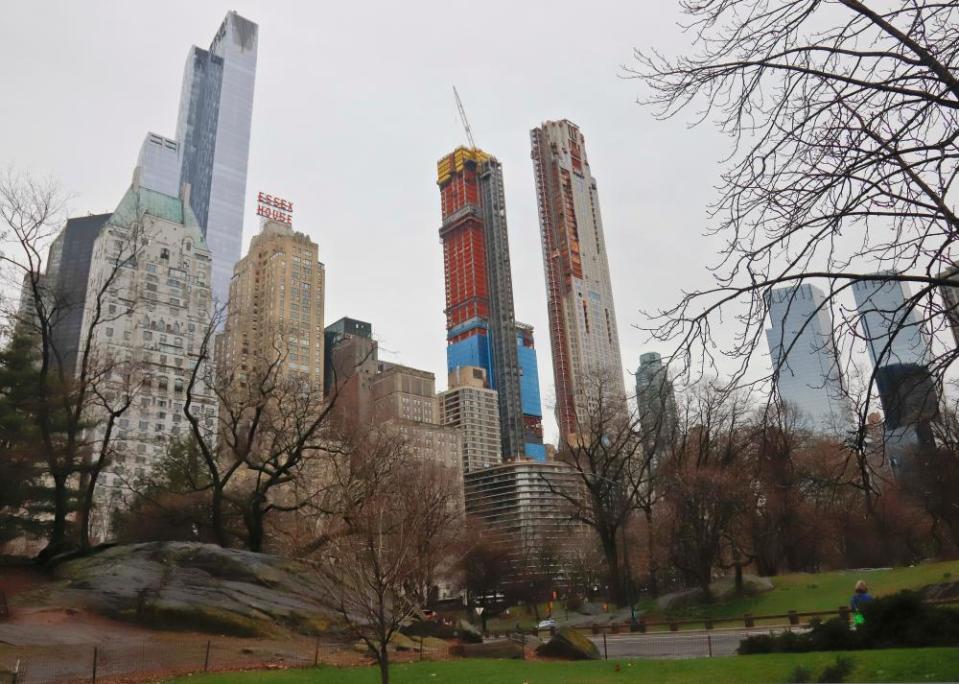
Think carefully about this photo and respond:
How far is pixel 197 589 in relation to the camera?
866 inches

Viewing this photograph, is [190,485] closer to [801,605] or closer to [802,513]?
[801,605]

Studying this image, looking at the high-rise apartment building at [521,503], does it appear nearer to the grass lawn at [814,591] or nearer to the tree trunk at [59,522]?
the grass lawn at [814,591]

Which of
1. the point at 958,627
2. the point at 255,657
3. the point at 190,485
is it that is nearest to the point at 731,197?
the point at 958,627

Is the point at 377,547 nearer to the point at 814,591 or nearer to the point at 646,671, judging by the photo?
the point at 646,671

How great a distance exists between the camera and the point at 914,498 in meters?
45.9

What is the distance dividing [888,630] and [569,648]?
9462 mm

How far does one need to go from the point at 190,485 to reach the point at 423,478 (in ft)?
46.8

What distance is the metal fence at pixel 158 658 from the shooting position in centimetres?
1489

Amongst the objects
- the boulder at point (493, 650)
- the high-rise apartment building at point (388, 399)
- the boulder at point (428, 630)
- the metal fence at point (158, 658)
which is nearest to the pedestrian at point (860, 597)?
the boulder at point (493, 650)

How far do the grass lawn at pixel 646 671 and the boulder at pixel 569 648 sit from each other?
214cm

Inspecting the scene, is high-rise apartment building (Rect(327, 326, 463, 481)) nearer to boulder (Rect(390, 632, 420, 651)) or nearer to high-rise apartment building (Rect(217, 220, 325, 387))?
high-rise apartment building (Rect(217, 220, 325, 387))

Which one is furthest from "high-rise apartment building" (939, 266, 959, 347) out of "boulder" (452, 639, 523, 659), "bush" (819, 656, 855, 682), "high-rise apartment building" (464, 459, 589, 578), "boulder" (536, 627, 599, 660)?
"high-rise apartment building" (464, 459, 589, 578)

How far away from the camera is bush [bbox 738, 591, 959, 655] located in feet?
44.5

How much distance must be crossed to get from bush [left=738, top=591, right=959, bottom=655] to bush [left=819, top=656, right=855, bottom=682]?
8.64 feet
